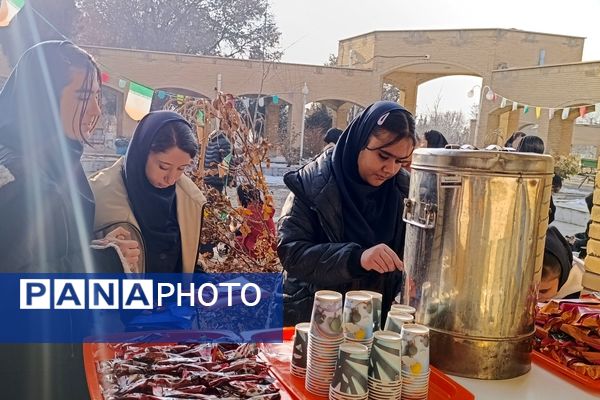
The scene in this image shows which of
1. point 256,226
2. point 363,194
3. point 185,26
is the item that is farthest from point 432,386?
point 185,26

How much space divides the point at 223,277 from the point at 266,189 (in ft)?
1.68

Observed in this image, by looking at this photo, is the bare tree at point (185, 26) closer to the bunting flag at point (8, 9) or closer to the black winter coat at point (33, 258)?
the bunting flag at point (8, 9)

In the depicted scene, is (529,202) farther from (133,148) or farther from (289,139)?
(289,139)

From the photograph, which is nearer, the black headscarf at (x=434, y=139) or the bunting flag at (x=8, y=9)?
the bunting flag at (x=8, y=9)

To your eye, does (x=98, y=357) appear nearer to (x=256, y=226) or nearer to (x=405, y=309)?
(x=405, y=309)

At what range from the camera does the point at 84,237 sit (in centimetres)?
138

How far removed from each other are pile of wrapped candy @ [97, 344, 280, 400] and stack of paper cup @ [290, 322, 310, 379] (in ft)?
0.16

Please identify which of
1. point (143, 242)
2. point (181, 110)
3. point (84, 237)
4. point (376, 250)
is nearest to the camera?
point (376, 250)

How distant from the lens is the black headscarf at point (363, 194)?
1.46 m

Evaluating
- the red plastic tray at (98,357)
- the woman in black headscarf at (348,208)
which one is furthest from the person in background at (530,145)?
the red plastic tray at (98,357)

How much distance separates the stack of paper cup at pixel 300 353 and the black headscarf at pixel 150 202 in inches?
39.6

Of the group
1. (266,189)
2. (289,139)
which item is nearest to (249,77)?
(289,139)

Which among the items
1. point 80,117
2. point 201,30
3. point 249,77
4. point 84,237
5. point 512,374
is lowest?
point 512,374

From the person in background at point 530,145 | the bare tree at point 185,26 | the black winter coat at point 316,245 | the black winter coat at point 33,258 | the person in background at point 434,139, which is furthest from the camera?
the bare tree at point 185,26
